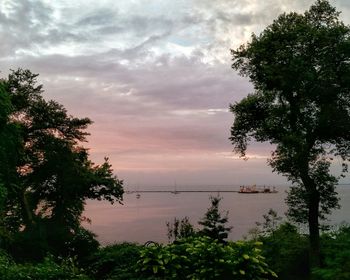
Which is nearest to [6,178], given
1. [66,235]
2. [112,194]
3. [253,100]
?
[66,235]

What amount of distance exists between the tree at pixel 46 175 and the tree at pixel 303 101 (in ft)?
53.4

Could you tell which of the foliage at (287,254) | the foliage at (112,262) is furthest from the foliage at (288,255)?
the foliage at (112,262)

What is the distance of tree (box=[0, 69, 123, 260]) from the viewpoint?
3462 centimetres

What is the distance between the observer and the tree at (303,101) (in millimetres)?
19781

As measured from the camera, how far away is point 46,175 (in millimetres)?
35531

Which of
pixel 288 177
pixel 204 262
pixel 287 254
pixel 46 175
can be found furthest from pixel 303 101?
pixel 46 175

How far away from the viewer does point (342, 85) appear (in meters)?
19.8

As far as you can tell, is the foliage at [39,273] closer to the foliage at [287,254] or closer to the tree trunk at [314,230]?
the foliage at [287,254]

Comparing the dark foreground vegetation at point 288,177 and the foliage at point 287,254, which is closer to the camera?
the dark foreground vegetation at point 288,177

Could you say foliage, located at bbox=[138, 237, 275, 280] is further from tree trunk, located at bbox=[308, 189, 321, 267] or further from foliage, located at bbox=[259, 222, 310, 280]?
tree trunk, located at bbox=[308, 189, 321, 267]

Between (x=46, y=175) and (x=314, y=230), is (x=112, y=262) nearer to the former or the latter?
(x=314, y=230)

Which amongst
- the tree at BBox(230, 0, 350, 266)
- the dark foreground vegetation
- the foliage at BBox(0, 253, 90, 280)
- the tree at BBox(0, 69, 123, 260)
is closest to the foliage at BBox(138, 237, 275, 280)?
the dark foreground vegetation

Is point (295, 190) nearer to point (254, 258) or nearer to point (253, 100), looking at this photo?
point (253, 100)

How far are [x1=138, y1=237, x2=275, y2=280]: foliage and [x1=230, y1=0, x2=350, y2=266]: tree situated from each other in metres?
9.27
